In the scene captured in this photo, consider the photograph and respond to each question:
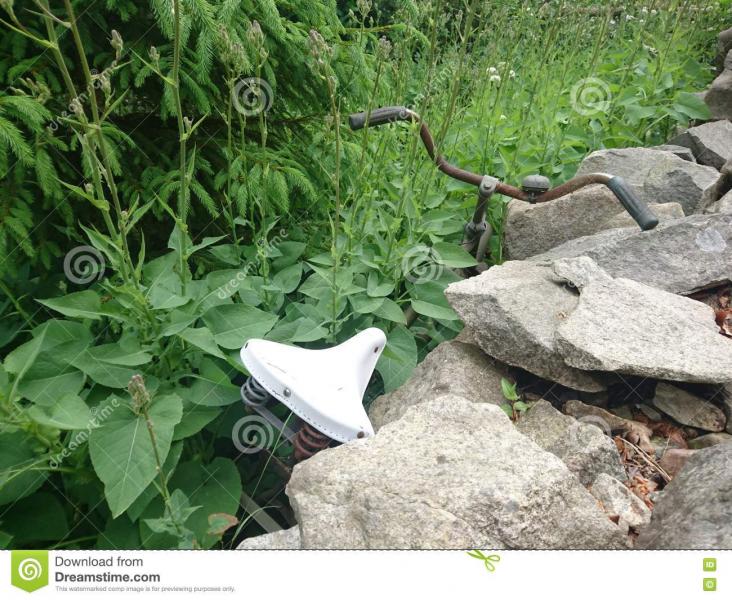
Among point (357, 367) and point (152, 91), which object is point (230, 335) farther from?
point (152, 91)

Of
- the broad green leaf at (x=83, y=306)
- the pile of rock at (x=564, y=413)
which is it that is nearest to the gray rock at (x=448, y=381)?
the pile of rock at (x=564, y=413)

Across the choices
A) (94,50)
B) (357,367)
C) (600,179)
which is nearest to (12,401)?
Answer: (357,367)

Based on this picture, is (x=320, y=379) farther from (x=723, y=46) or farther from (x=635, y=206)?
(x=723, y=46)

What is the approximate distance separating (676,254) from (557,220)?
74cm

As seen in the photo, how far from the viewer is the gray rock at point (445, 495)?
1.45 m

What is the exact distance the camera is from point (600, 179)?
2.47 meters

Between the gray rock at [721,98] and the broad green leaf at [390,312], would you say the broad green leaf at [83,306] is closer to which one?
the broad green leaf at [390,312]

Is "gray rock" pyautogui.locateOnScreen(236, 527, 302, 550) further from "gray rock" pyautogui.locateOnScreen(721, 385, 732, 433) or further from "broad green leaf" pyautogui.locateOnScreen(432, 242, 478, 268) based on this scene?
"gray rock" pyautogui.locateOnScreen(721, 385, 732, 433)

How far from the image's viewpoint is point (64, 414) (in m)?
1.60

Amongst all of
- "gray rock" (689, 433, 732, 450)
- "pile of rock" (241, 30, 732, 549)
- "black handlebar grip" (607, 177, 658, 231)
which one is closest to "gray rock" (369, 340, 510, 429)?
"pile of rock" (241, 30, 732, 549)

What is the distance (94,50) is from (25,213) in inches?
30.5

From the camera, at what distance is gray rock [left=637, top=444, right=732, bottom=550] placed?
4.46 ft

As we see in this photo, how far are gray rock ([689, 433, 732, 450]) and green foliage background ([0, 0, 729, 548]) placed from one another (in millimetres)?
925
